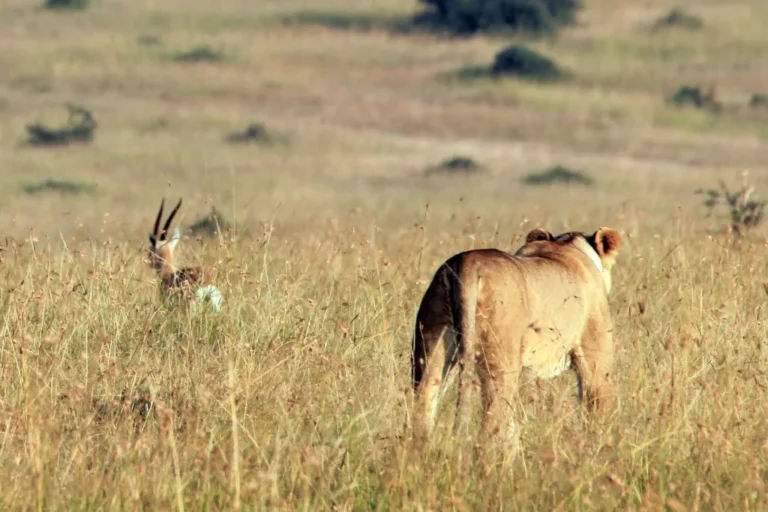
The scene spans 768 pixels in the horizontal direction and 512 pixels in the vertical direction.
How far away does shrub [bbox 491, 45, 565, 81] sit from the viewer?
35094 millimetres

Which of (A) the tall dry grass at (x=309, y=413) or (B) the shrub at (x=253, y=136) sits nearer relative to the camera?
(A) the tall dry grass at (x=309, y=413)

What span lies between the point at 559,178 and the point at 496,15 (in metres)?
20.4

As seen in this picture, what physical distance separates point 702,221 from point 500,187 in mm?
8148

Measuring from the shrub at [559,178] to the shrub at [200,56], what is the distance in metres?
15.5

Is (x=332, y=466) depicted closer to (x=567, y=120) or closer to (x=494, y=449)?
(x=494, y=449)

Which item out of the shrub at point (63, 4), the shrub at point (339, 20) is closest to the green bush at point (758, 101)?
the shrub at point (339, 20)

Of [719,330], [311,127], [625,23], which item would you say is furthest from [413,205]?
[625,23]

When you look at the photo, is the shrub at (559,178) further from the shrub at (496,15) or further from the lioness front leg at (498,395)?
the shrub at (496,15)

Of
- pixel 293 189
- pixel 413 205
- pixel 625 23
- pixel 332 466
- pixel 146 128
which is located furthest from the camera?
pixel 625 23

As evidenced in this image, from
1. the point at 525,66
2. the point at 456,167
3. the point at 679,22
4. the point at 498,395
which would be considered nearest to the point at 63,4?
the point at 525,66

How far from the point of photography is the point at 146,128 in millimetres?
28438

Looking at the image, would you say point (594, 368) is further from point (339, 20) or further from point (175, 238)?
point (339, 20)

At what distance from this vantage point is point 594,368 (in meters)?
5.22

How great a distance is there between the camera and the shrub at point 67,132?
2680cm
